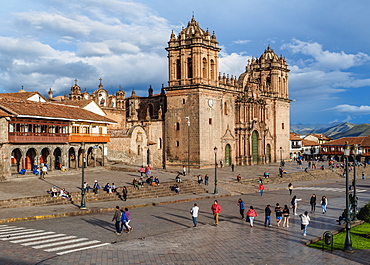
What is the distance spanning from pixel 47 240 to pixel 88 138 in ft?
88.3

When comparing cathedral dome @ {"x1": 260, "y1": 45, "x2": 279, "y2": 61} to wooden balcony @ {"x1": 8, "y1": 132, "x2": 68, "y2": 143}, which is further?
cathedral dome @ {"x1": 260, "y1": 45, "x2": 279, "y2": 61}

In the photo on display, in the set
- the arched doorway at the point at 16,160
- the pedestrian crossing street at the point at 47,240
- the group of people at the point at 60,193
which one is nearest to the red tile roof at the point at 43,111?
the arched doorway at the point at 16,160

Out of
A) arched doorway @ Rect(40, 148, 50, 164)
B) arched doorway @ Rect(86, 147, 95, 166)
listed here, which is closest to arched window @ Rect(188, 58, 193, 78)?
arched doorway @ Rect(86, 147, 95, 166)

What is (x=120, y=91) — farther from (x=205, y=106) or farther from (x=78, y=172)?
(x=78, y=172)

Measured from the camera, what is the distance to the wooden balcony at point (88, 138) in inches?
1651

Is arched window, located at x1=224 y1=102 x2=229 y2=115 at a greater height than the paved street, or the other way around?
arched window, located at x1=224 y1=102 x2=229 y2=115

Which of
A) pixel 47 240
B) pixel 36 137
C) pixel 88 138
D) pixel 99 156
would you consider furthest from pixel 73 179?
pixel 47 240

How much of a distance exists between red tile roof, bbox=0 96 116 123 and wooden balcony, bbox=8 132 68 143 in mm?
1767

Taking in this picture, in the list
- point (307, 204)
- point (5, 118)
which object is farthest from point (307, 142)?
point (5, 118)

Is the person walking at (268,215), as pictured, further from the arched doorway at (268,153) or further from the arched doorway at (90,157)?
the arched doorway at (268,153)

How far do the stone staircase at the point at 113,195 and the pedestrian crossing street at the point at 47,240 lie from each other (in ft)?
22.3

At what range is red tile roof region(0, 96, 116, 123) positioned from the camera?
35597mm

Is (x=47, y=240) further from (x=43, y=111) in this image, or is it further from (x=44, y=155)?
(x=44, y=155)

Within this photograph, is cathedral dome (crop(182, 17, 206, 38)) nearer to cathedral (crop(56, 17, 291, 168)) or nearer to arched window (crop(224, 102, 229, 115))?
cathedral (crop(56, 17, 291, 168))
